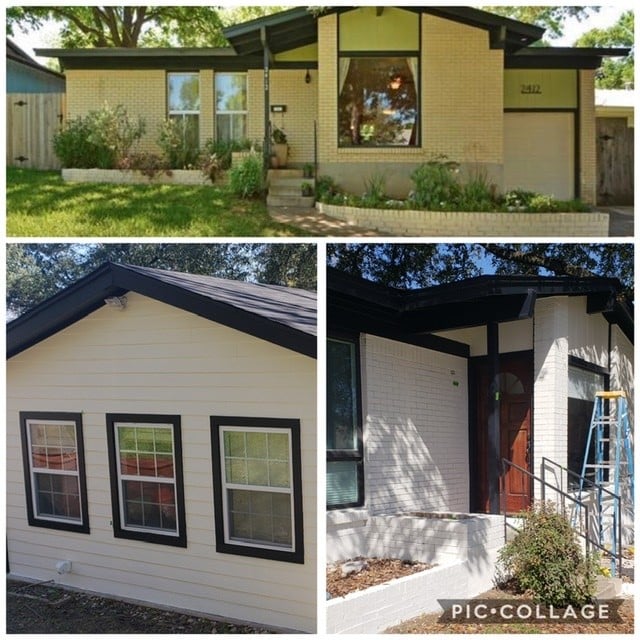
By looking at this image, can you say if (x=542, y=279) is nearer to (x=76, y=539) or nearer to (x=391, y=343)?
(x=391, y=343)

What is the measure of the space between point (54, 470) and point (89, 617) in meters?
1.58

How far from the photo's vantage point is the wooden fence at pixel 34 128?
50.5 ft

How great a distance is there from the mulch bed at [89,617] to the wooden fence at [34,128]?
32.5ft

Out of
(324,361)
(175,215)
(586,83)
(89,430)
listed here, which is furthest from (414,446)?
(586,83)

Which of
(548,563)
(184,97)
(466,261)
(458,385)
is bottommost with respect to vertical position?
(548,563)

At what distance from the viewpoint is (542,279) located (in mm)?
7758

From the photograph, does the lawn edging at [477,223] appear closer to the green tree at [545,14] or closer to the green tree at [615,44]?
the green tree at [545,14]

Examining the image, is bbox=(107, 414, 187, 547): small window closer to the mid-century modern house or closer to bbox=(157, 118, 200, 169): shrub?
the mid-century modern house

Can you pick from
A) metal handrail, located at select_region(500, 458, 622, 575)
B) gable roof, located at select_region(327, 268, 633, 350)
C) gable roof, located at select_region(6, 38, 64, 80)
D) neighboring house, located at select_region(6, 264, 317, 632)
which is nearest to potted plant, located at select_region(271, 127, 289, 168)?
neighboring house, located at select_region(6, 264, 317, 632)

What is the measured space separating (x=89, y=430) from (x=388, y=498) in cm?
305

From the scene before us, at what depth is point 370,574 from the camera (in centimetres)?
658

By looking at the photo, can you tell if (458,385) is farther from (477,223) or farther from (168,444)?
(477,223)

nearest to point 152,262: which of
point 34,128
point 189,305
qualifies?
point 34,128

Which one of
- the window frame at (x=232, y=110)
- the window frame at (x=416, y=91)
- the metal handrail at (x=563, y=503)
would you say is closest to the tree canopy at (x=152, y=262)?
the window frame at (x=416, y=91)
